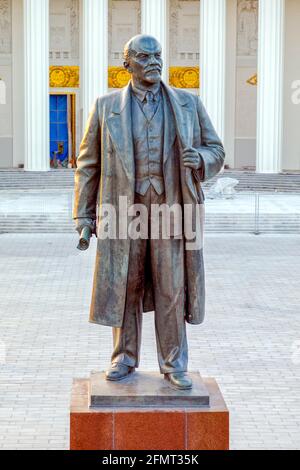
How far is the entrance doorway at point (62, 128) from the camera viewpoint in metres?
34.1

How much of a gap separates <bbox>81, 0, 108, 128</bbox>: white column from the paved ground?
13.3 metres

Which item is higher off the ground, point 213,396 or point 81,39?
point 81,39

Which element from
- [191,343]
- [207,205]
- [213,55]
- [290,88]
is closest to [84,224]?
[191,343]

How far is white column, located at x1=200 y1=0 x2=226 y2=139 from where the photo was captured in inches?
1204

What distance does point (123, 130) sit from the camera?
6.20 meters

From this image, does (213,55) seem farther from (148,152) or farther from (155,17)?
(148,152)

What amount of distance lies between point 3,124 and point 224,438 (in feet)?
95.0

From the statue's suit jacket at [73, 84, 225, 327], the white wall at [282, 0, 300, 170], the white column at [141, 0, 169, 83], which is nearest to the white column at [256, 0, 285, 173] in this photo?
the white wall at [282, 0, 300, 170]

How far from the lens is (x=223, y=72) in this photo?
102 ft

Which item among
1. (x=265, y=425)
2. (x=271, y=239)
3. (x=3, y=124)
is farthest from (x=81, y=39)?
(x=265, y=425)

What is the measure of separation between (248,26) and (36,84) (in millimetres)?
7706

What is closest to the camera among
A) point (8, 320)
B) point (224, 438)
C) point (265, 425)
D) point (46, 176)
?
point (224, 438)

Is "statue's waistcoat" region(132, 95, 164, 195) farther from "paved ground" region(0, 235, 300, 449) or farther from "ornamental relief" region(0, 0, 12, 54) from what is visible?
"ornamental relief" region(0, 0, 12, 54)

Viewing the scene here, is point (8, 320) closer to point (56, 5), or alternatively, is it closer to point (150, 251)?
point (150, 251)
